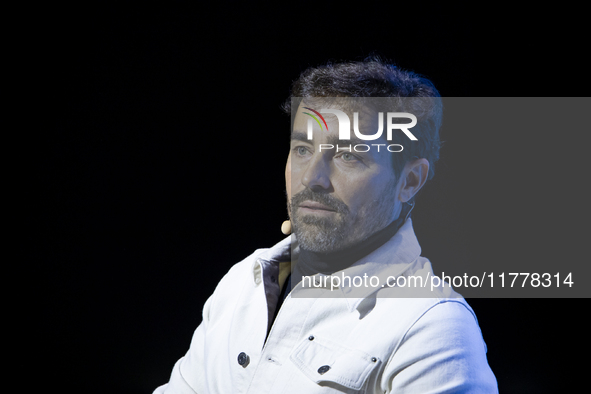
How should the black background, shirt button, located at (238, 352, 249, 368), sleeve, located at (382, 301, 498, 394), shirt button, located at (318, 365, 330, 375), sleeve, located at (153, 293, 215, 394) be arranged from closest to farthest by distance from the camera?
sleeve, located at (382, 301, 498, 394) → shirt button, located at (318, 365, 330, 375) → shirt button, located at (238, 352, 249, 368) → sleeve, located at (153, 293, 215, 394) → the black background

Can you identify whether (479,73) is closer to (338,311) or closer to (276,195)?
(276,195)

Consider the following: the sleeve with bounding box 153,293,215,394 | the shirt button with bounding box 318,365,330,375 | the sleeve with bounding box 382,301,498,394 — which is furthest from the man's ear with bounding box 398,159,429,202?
the sleeve with bounding box 153,293,215,394

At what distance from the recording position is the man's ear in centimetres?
140

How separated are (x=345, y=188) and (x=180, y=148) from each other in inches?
32.6

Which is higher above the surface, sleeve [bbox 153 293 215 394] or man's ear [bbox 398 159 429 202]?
man's ear [bbox 398 159 429 202]

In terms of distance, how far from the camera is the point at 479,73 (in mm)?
1629

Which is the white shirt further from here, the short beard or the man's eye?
the man's eye

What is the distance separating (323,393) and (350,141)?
738 millimetres

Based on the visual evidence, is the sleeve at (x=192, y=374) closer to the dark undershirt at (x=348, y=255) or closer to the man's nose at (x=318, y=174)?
the dark undershirt at (x=348, y=255)

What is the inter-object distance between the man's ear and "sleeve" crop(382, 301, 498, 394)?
0.36 metres

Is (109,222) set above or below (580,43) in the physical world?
below

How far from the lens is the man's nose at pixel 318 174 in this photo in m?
1.37

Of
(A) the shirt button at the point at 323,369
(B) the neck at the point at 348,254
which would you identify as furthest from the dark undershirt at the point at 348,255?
(A) the shirt button at the point at 323,369

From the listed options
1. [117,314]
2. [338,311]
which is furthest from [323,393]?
[117,314]
